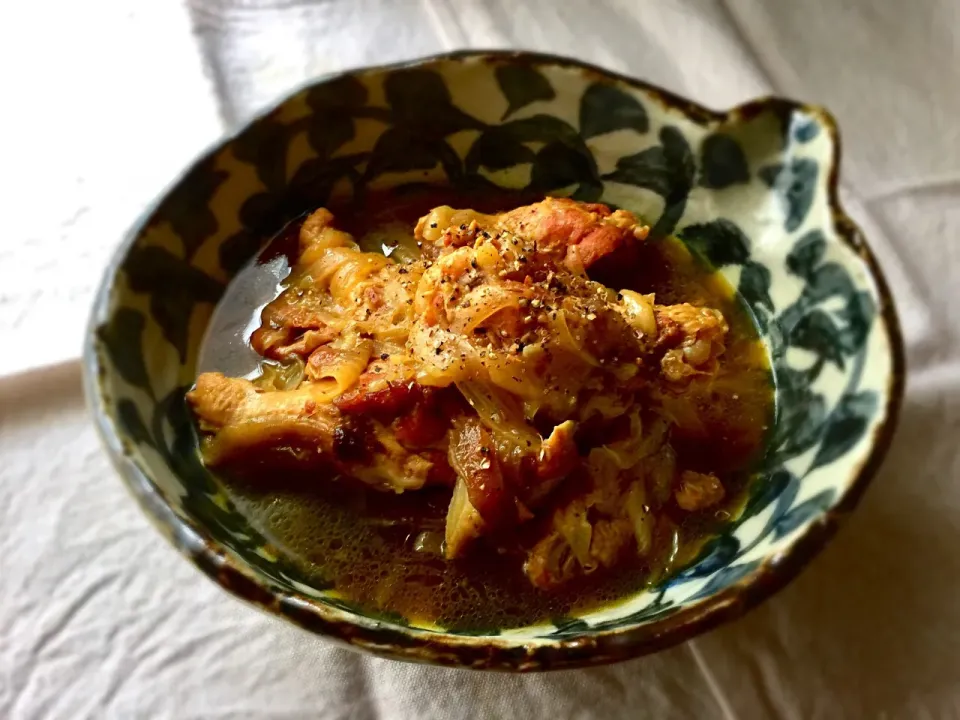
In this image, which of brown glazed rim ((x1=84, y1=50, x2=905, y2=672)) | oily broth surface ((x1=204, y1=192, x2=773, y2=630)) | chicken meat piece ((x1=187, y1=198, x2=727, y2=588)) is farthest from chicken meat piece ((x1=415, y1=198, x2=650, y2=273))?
brown glazed rim ((x1=84, y1=50, x2=905, y2=672))

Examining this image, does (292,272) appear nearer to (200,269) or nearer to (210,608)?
(200,269)

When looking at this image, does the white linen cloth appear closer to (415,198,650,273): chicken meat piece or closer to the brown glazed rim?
the brown glazed rim

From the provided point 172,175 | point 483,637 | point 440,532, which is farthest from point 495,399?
point 172,175

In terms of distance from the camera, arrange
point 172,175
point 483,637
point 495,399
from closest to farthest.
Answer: point 483,637, point 495,399, point 172,175

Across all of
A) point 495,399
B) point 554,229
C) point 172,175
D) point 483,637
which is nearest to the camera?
point 483,637

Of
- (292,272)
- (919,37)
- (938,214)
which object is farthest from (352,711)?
(919,37)

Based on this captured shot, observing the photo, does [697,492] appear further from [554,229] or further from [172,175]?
[172,175]
